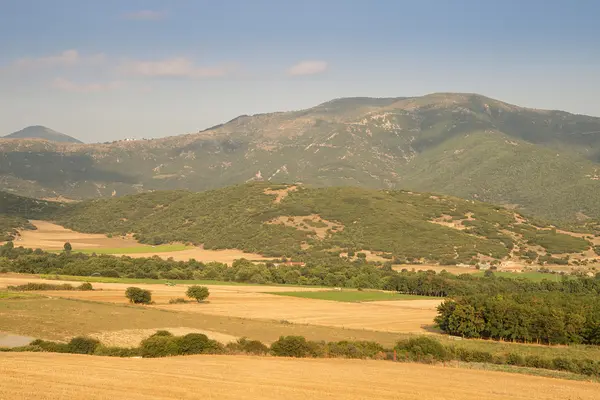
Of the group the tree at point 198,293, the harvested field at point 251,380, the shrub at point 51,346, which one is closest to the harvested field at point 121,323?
the shrub at point 51,346

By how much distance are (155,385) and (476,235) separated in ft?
506

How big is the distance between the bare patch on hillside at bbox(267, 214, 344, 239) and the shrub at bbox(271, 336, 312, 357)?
128040 mm

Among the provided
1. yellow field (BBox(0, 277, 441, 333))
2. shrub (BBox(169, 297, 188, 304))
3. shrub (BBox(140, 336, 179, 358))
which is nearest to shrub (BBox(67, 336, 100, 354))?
shrub (BBox(140, 336, 179, 358))

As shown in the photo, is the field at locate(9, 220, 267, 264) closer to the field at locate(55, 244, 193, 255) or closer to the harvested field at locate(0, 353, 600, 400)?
the field at locate(55, 244, 193, 255)

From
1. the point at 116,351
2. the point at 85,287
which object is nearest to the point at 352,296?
the point at 85,287

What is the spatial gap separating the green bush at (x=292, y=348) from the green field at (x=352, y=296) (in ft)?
142

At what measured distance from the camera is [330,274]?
4916 inches

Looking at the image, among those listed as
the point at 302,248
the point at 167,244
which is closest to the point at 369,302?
the point at 302,248

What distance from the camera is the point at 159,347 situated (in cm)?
4769

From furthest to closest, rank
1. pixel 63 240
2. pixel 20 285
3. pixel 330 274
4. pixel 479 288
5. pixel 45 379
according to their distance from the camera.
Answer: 1. pixel 63 240
2. pixel 330 274
3. pixel 479 288
4. pixel 20 285
5. pixel 45 379

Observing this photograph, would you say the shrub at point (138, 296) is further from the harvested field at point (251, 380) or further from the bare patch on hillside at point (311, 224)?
the bare patch on hillside at point (311, 224)

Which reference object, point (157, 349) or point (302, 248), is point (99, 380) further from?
point (302, 248)

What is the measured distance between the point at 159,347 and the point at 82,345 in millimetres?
5768

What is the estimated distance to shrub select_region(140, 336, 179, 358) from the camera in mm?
47156
